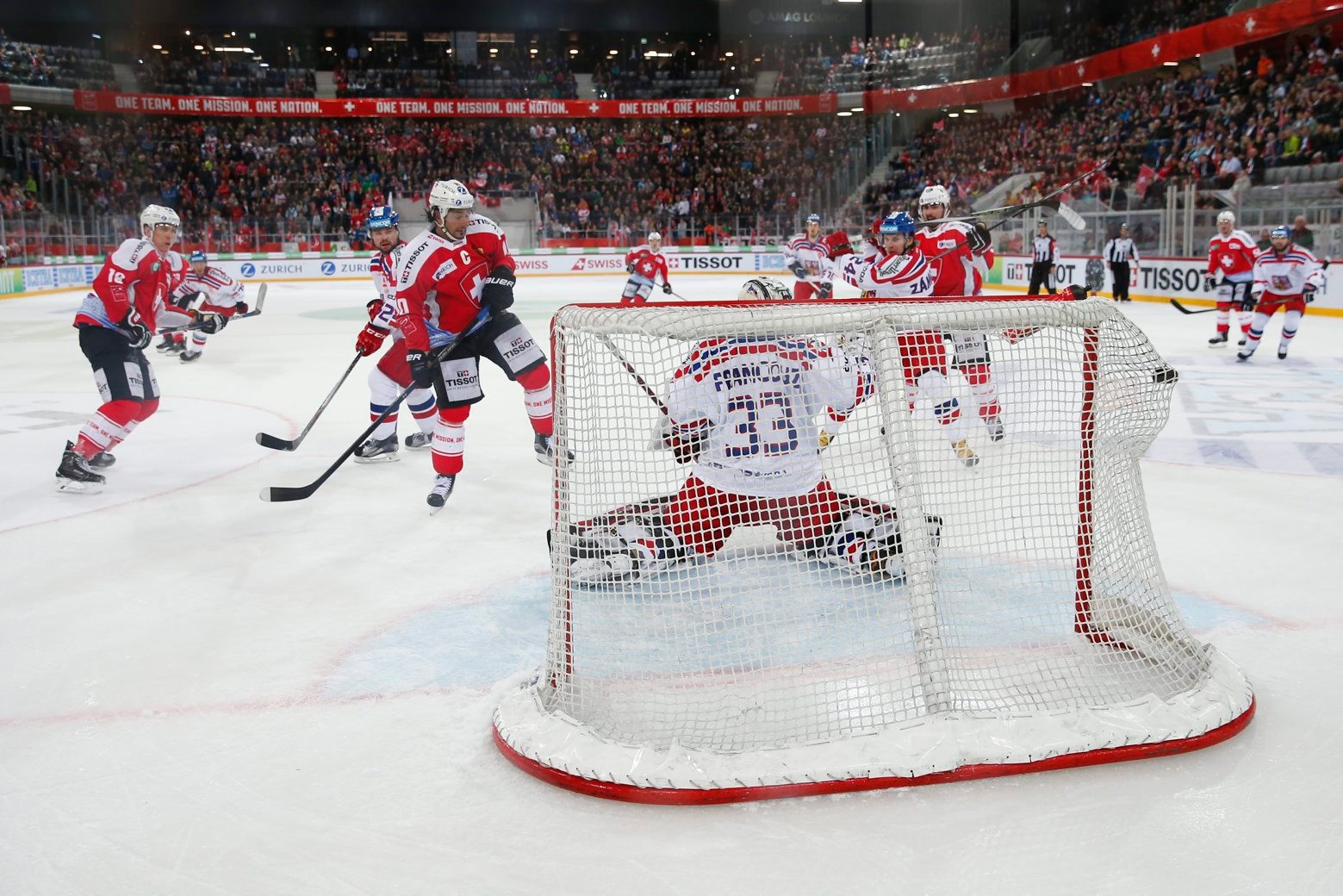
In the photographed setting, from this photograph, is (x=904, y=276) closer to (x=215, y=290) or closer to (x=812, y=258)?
(x=812, y=258)

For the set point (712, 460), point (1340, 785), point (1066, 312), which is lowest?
point (1340, 785)

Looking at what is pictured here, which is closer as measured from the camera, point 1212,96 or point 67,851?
point 67,851

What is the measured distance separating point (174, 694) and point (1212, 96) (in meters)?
19.9

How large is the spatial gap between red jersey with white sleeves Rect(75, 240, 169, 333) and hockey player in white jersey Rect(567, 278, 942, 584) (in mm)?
2968

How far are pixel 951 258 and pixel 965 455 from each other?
3104mm

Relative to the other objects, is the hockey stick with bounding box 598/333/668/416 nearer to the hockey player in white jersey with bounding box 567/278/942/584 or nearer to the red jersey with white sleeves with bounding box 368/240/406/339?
the hockey player in white jersey with bounding box 567/278/942/584

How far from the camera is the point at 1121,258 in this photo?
14703 millimetres

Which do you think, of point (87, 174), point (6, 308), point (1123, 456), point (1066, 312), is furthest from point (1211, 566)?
point (87, 174)

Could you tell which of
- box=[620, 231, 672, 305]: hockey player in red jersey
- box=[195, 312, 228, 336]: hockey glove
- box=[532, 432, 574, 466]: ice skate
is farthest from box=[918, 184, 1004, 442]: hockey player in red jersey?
box=[620, 231, 672, 305]: hockey player in red jersey

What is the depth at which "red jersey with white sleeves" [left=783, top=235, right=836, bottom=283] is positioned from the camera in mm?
9656

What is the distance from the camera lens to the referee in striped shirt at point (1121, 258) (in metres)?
14.7

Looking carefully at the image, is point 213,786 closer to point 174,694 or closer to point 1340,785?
point 174,694

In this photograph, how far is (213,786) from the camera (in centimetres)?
218

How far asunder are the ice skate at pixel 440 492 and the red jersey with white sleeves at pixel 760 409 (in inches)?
73.7
